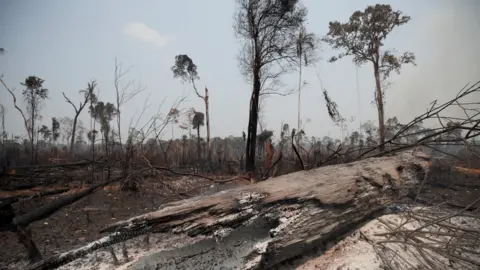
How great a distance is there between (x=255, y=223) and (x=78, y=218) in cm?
360

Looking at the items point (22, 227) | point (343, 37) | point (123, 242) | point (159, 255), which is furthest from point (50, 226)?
point (343, 37)

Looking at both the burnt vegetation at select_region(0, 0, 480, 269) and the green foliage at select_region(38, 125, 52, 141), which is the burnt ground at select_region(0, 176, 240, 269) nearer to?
the burnt vegetation at select_region(0, 0, 480, 269)

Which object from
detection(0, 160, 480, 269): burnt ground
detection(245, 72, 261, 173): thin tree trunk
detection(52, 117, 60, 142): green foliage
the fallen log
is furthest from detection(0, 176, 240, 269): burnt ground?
detection(52, 117, 60, 142): green foliage

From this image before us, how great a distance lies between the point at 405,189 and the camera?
10.2ft

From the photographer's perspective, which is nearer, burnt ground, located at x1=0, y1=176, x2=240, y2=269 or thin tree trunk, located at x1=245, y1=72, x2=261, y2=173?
burnt ground, located at x1=0, y1=176, x2=240, y2=269

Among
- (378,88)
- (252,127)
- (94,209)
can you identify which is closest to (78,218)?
(94,209)

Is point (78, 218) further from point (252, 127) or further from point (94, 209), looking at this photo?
point (252, 127)

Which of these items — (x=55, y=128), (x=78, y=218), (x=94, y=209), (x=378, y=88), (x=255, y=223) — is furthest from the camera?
(x=55, y=128)

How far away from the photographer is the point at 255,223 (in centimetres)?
223

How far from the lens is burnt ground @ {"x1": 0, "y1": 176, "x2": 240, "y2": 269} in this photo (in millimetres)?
3098

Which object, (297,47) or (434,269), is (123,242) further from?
(297,47)

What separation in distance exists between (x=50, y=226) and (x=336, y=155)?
461 centimetres

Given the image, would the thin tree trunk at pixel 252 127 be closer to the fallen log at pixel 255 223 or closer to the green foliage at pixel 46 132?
the fallen log at pixel 255 223

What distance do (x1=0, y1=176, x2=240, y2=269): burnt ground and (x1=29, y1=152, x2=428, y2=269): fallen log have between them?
1.04 meters
